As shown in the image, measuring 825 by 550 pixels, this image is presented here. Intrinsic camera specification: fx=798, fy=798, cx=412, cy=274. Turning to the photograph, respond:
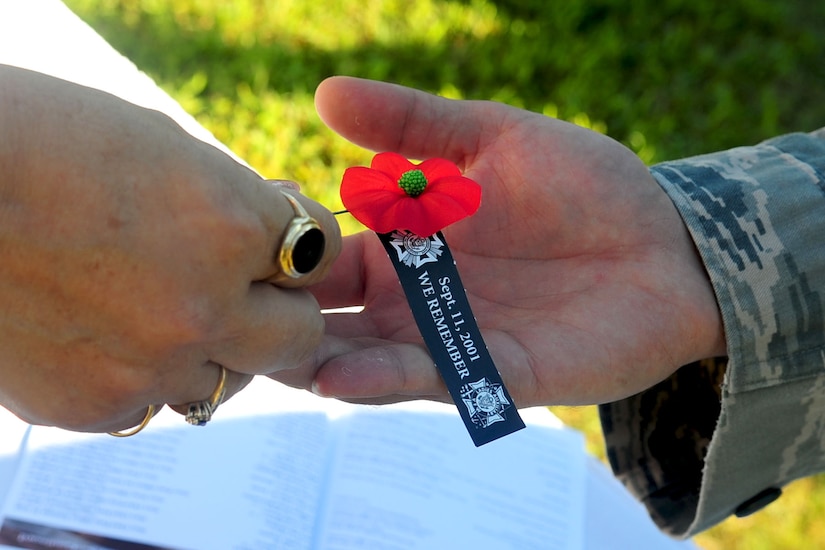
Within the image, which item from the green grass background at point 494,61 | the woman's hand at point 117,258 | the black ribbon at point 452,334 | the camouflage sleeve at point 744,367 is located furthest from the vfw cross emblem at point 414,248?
the green grass background at point 494,61

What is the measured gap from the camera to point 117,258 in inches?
33.4

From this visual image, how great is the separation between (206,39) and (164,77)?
0.28 meters

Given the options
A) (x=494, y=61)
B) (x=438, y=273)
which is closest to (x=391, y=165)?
(x=438, y=273)

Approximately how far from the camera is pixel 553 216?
4.95ft

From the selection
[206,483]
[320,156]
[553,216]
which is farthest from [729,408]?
[320,156]

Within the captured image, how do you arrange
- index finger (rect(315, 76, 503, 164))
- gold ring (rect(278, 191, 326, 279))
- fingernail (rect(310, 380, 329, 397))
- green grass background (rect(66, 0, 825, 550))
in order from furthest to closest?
green grass background (rect(66, 0, 825, 550))
index finger (rect(315, 76, 503, 164))
fingernail (rect(310, 380, 329, 397))
gold ring (rect(278, 191, 326, 279))

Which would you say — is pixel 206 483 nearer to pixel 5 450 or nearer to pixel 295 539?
pixel 295 539

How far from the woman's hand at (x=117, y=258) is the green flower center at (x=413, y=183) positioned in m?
0.35

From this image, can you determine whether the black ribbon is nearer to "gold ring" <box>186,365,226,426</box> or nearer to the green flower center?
the green flower center

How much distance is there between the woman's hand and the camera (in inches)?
32.1

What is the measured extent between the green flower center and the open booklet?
1.67 feet

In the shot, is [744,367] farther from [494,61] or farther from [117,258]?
[494,61]

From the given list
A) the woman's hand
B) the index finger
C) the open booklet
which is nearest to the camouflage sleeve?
the open booklet

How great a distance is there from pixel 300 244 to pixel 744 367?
2.69 ft
